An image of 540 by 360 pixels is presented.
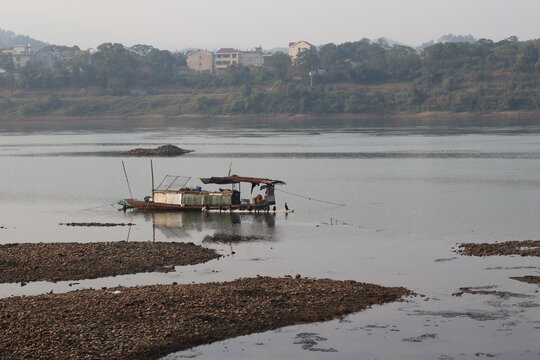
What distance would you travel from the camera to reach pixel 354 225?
1896 inches

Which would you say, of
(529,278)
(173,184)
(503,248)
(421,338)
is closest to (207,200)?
(173,184)

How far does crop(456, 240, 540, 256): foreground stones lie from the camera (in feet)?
124

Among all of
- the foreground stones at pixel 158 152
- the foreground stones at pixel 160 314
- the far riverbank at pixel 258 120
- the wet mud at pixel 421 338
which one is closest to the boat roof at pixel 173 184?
the foreground stones at pixel 160 314

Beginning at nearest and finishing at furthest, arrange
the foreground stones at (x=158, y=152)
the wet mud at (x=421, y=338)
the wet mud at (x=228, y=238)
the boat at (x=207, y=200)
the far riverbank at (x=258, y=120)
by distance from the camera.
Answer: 1. the wet mud at (x=421, y=338)
2. the wet mud at (x=228, y=238)
3. the boat at (x=207, y=200)
4. the foreground stones at (x=158, y=152)
5. the far riverbank at (x=258, y=120)

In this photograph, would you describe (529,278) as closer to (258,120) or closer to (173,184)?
(173,184)

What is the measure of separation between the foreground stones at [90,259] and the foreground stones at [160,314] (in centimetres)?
416

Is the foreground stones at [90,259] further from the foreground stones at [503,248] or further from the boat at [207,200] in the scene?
the foreground stones at [503,248]

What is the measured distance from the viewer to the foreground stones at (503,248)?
1483 inches

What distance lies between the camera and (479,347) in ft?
80.4

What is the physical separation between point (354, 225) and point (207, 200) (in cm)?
1140

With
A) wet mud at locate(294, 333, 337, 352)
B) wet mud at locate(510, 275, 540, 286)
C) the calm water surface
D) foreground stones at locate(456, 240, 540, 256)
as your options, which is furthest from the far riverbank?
wet mud at locate(294, 333, 337, 352)

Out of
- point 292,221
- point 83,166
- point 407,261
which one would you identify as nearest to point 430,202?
point 292,221

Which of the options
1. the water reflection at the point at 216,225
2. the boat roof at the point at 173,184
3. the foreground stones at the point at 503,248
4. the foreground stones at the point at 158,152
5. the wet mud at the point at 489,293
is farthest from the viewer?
the foreground stones at the point at 158,152

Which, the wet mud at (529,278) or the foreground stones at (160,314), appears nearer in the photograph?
the foreground stones at (160,314)
